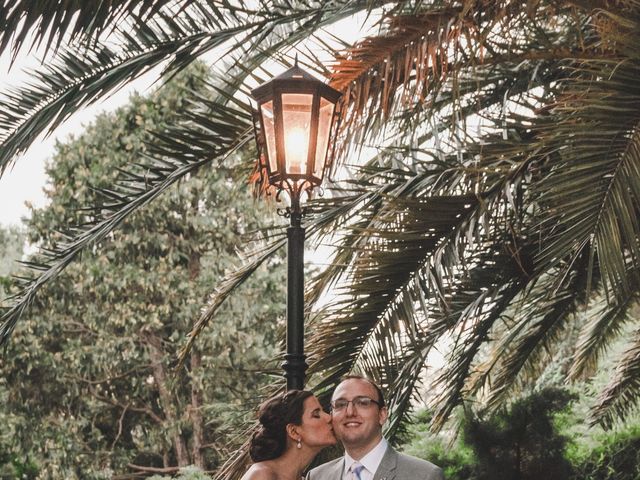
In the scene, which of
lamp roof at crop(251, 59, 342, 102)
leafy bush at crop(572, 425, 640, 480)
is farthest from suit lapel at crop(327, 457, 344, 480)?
leafy bush at crop(572, 425, 640, 480)

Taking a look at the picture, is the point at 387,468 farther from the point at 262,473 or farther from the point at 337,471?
the point at 262,473

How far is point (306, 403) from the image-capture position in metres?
4.82

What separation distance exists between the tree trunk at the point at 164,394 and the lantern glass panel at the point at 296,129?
44.3ft

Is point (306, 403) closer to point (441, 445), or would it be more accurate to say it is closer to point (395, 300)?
point (395, 300)

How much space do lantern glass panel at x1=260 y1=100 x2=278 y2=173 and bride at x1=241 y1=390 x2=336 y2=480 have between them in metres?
1.63

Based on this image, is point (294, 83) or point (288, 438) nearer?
point (288, 438)

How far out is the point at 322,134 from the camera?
5.91 m

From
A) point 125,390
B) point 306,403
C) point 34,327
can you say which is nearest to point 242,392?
point 125,390

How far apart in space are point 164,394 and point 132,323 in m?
1.56

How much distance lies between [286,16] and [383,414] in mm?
3359

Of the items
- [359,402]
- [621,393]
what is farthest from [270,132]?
[621,393]

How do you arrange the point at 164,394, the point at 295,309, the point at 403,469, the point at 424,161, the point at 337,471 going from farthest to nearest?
the point at 164,394
the point at 424,161
the point at 295,309
the point at 337,471
the point at 403,469

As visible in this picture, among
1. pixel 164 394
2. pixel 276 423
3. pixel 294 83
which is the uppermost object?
pixel 294 83

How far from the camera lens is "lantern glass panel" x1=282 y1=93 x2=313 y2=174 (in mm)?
5805
